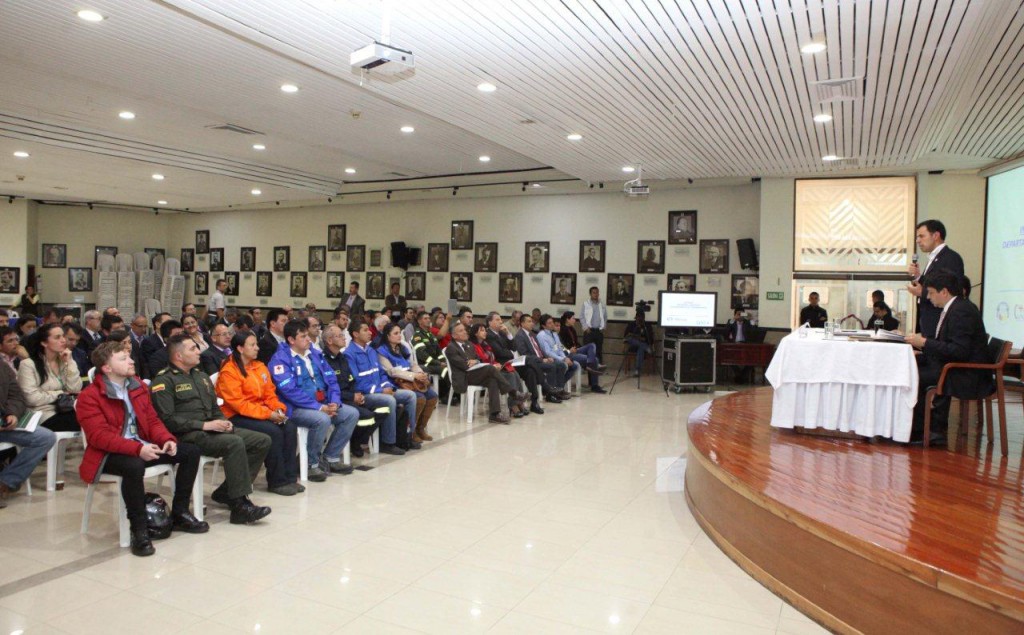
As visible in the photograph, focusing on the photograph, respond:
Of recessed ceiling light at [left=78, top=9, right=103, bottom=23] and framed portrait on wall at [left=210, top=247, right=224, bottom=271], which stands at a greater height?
recessed ceiling light at [left=78, top=9, right=103, bottom=23]

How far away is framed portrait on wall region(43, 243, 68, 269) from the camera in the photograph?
18219 mm

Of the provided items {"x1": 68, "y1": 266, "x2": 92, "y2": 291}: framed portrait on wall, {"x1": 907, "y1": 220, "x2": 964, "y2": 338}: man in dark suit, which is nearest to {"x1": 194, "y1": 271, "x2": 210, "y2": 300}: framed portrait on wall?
{"x1": 68, "y1": 266, "x2": 92, "y2": 291}: framed portrait on wall

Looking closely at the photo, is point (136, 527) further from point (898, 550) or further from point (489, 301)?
point (489, 301)

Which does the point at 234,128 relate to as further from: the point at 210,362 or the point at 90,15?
the point at 210,362

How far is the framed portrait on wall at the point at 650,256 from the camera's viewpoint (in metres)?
13.6

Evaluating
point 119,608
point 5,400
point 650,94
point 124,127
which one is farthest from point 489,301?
point 119,608

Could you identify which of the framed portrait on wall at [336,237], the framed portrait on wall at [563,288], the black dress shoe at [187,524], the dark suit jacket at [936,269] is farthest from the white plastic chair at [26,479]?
the framed portrait on wall at [336,237]

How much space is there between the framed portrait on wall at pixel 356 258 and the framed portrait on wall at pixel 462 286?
2.58m

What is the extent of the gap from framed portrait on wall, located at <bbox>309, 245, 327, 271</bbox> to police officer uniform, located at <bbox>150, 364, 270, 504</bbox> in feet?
43.6

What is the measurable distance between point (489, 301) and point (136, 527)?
11.7m

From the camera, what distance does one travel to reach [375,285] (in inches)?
656

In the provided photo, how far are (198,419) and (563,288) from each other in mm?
10609

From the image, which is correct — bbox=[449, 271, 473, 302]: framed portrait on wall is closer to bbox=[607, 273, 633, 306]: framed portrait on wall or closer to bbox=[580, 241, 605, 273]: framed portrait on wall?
bbox=[580, 241, 605, 273]: framed portrait on wall

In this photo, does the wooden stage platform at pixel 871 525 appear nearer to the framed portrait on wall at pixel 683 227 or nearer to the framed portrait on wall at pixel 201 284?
the framed portrait on wall at pixel 683 227
